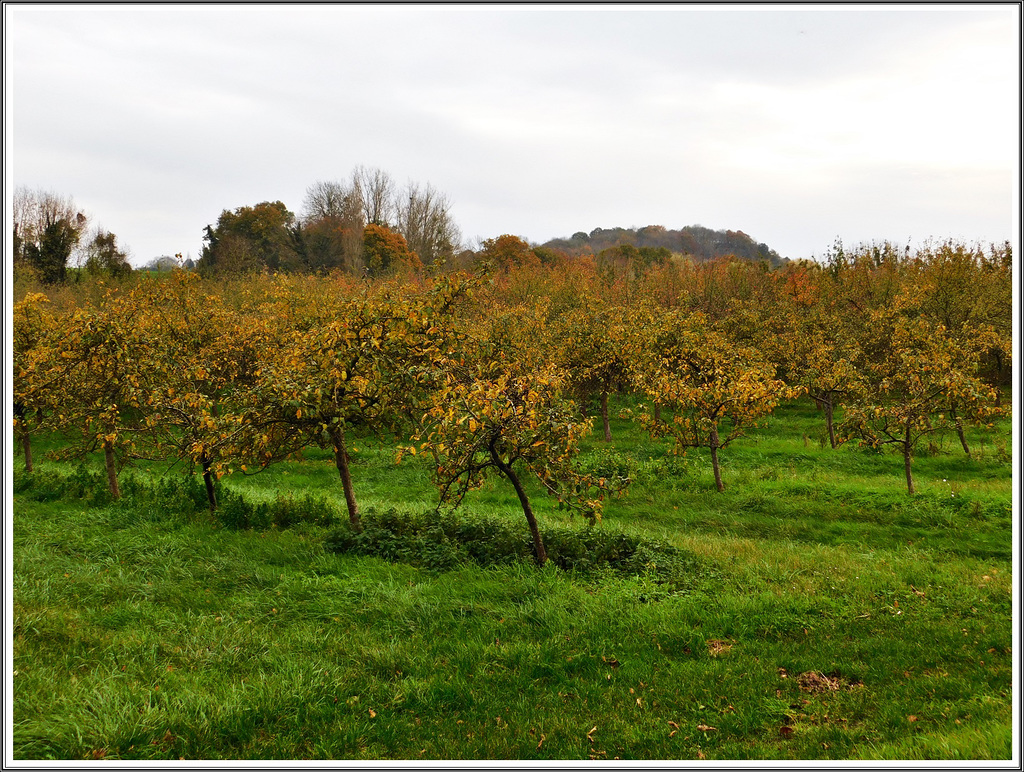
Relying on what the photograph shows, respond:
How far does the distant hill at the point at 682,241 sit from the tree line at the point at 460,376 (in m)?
60.8

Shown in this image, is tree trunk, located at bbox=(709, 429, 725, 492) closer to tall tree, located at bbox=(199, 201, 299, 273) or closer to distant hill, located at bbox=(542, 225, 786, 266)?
tall tree, located at bbox=(199, 201, 299, 273)

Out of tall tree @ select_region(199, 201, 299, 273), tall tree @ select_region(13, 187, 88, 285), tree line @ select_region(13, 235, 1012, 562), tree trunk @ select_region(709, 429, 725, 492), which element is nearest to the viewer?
tree line @ select_region(13, 235, 1012, 562)

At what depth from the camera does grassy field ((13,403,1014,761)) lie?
185 inches

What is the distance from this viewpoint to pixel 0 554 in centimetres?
450

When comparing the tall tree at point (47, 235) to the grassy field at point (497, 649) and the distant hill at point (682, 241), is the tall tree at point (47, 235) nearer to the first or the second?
the grassy field at point (497, 649)

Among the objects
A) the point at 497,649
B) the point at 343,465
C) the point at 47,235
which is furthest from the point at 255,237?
the point at 497,649

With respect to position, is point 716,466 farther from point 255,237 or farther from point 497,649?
point 255,237

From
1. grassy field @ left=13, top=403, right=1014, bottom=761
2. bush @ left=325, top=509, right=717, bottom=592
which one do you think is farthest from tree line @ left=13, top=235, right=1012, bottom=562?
grassy field @ left=13, top=403, right=1014, bottom=761

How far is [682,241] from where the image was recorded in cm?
9506

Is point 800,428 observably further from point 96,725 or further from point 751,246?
point 751,246

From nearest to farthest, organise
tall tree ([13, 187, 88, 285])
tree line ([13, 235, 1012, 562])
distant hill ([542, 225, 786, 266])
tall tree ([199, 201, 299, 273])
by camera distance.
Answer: tree line ([13, 235, 1012, 562]), tall tree ([13, 187, 88, 285]), tall tree ([199, 201, 299, 273]), distant hill ([542, 225, 786, 266])

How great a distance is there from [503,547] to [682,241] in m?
94.3

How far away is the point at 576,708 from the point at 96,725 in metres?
3.99

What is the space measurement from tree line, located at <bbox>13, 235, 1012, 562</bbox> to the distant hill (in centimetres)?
6076
